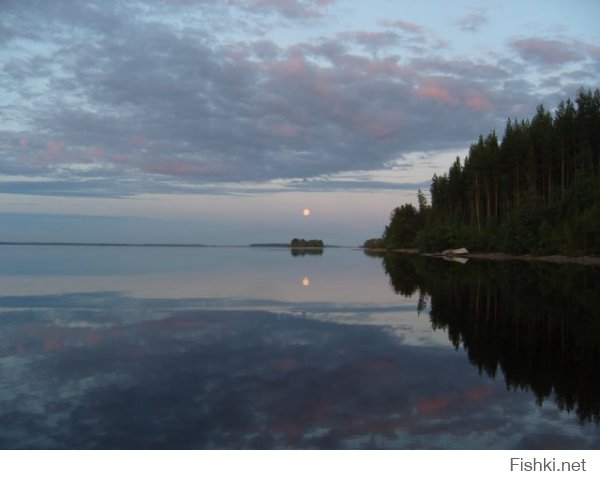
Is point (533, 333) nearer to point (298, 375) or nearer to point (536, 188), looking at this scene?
point (298, 375)

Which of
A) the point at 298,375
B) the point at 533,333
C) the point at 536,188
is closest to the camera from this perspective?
the point at 298,375

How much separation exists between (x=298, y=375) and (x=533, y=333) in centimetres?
769

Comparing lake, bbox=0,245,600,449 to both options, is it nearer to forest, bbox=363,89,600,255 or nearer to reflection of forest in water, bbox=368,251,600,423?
reflection of forest in water, bbox=368,251,600,423

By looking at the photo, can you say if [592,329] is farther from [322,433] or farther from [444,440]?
[322,433]

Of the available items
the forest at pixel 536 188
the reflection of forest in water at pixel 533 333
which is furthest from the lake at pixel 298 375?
the forest at pixel 536 188

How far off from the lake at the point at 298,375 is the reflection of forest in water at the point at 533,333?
6 cm

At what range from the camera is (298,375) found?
10531 mm

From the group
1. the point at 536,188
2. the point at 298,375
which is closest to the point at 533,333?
the point at 298,375

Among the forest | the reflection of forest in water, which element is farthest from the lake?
the forest

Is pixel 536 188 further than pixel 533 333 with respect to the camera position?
Yes

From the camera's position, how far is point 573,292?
80.5 ft

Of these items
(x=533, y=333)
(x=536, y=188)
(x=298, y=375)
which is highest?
(x=536, y=188)

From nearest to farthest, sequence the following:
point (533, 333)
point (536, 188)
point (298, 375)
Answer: point (298, 375)
point (533, 333)
point (536, 188)

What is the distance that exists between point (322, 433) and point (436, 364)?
488 centimetres
